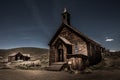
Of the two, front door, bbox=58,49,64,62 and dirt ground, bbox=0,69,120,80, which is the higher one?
front door, bbox=58,49,64,62

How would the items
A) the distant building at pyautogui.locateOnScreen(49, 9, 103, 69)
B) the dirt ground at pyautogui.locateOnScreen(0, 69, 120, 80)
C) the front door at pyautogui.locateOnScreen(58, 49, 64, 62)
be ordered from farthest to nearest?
the front door at pyautogui.locateOnScreen(58, 49, 64, 62)
the distant building at pyautogui.locateOnScreen(49, 9, 103, 69)
the dirt ground at pyautogui.locateOnScreen(0, 69, 120, 80)

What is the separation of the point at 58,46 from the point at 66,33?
11.1 feet

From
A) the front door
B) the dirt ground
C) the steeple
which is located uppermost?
the steeple

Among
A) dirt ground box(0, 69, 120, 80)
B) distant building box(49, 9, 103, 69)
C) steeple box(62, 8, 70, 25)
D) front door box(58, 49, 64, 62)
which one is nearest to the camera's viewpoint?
dirt ground box(0, 69, 120, 80)

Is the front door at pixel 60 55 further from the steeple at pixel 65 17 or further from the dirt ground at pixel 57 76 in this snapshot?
the dirt ground at pixel 57 76

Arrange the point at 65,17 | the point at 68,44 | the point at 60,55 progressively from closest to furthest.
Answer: the point at 68,44 < the point at 60,55 < the point at 65,17

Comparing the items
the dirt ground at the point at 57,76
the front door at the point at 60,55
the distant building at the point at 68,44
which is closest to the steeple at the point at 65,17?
the distant building at the point at 68,44

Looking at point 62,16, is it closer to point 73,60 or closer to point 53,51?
point 53,51

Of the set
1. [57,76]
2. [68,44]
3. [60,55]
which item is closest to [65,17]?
[68,44]

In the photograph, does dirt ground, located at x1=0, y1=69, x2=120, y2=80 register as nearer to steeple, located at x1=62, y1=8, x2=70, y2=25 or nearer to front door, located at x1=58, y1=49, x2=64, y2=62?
front door, located at x1=58, y1=49, x2=64, y2=62

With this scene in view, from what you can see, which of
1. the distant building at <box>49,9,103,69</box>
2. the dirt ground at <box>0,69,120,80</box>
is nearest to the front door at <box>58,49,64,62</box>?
the distant building at <box>49,9,103,69</box>

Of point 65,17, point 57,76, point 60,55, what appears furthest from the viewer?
point 65,17

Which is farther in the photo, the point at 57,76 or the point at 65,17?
the point at 65,17

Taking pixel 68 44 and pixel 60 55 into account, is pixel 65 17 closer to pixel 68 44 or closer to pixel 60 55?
pixel 68 44
